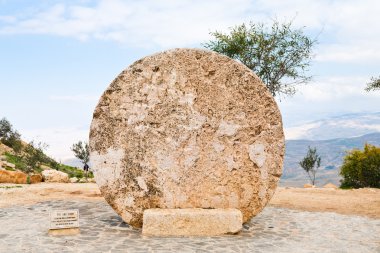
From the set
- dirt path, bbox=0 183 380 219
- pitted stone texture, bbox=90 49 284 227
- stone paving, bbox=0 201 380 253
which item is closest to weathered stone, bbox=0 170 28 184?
dirt path, bbox=0 183 380 219

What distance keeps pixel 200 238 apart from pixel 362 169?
16.8 m

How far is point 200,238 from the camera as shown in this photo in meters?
→ 7.33

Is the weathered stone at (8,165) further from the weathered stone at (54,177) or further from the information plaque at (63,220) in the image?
the information plaque at (63,220)

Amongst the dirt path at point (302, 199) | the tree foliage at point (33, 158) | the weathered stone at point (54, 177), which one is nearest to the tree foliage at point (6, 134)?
the tree foliage at point (33, 158)

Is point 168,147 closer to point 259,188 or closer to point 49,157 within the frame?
point 259,188

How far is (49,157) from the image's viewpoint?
1286 inches

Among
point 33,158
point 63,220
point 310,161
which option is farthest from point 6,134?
point 63,220

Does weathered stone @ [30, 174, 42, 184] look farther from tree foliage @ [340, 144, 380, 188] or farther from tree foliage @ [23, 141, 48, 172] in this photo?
tree foliage @ [340, 144, 380, 188]

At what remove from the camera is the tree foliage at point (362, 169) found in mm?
21250

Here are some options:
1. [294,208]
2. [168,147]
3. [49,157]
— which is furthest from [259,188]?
[49,157]

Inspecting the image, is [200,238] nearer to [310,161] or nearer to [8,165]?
[8,165]

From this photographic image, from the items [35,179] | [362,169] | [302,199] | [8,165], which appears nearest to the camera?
[302,199]

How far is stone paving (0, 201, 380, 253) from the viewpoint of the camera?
670 cm

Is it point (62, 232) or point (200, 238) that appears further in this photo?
point (62, 232)
